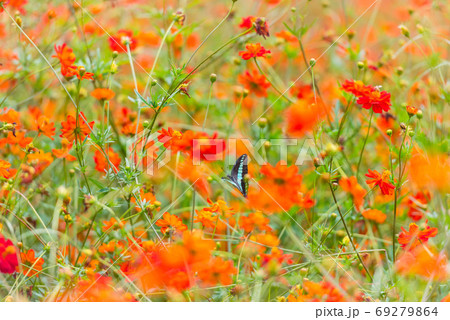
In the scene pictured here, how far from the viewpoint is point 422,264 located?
76 centimetres

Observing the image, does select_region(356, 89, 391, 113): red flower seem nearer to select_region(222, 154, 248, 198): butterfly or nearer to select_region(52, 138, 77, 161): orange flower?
select_region(222, 154, 248, 198): butterfly

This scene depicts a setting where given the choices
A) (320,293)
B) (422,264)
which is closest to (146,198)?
(320,293)

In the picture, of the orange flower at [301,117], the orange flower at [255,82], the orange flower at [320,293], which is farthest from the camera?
the orange flower at [255,82]

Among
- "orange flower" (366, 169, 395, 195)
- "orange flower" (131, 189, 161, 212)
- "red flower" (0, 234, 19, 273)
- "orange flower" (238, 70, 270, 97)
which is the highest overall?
"orange flower" (238, 70, 270, 97)

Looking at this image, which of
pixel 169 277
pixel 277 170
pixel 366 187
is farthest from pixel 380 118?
pixel 169 277

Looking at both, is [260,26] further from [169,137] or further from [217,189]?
[217,189]

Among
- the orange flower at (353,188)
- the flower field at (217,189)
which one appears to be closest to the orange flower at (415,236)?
the flower field at (217,189)

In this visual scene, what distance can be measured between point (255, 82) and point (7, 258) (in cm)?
58

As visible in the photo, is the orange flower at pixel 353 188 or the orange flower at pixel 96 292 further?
the orange flower at pixel 353 188

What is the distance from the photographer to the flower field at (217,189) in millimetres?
760

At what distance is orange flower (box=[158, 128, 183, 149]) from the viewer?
2.64 ft

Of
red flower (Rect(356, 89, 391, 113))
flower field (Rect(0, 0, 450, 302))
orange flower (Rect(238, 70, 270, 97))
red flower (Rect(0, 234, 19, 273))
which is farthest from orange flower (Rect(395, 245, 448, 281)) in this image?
red flower (Rect(0, 234, 19, 273))

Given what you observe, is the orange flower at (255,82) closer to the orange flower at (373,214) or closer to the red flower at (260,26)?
the red flower at (260,26)

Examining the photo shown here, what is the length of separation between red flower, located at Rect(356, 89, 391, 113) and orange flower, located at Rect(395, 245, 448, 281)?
22 cm
